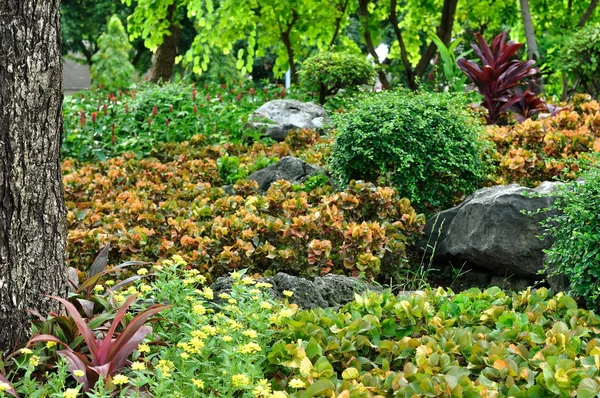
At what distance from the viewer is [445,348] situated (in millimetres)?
3189

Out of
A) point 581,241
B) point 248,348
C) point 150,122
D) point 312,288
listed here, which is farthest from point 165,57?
point 248,348

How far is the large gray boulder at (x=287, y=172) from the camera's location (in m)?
6.48

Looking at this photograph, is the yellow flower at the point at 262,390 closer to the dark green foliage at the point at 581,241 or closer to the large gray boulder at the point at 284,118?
the dark green foliage at the point at 581,241

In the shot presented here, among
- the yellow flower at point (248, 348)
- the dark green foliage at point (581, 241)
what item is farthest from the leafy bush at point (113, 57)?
the yellow flower at point (248, 348)

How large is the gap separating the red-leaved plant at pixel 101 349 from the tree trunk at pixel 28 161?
0.18m

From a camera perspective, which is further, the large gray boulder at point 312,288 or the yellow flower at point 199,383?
the large gray boulder at point 312,288

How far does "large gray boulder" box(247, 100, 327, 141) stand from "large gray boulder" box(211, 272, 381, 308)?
4.49 metres

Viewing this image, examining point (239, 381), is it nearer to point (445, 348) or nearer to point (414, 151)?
point (445, 348)

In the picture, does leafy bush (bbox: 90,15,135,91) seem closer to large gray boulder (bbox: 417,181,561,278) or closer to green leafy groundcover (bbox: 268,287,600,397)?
large gray boulder (bbox: 417,181,561,278)

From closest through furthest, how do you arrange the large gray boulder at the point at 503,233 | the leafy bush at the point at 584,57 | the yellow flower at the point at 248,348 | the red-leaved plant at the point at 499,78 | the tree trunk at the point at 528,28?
the yellow flower at the point at 248,348, the large gray boulder at the point at 503,233, the red-leaved plant at the point at 499,78, the leafy bush at the point at 584,57, the tree trunk at the point at 528,28

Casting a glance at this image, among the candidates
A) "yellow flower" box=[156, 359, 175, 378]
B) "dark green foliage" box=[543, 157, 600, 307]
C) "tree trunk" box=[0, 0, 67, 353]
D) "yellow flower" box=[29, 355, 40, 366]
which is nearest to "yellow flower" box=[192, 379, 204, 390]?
"yellow flower" box=[156, 359, 175, 378]

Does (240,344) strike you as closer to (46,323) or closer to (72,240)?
(46,323)

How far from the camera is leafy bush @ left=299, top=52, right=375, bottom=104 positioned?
986cm

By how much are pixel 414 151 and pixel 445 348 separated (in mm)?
2694
